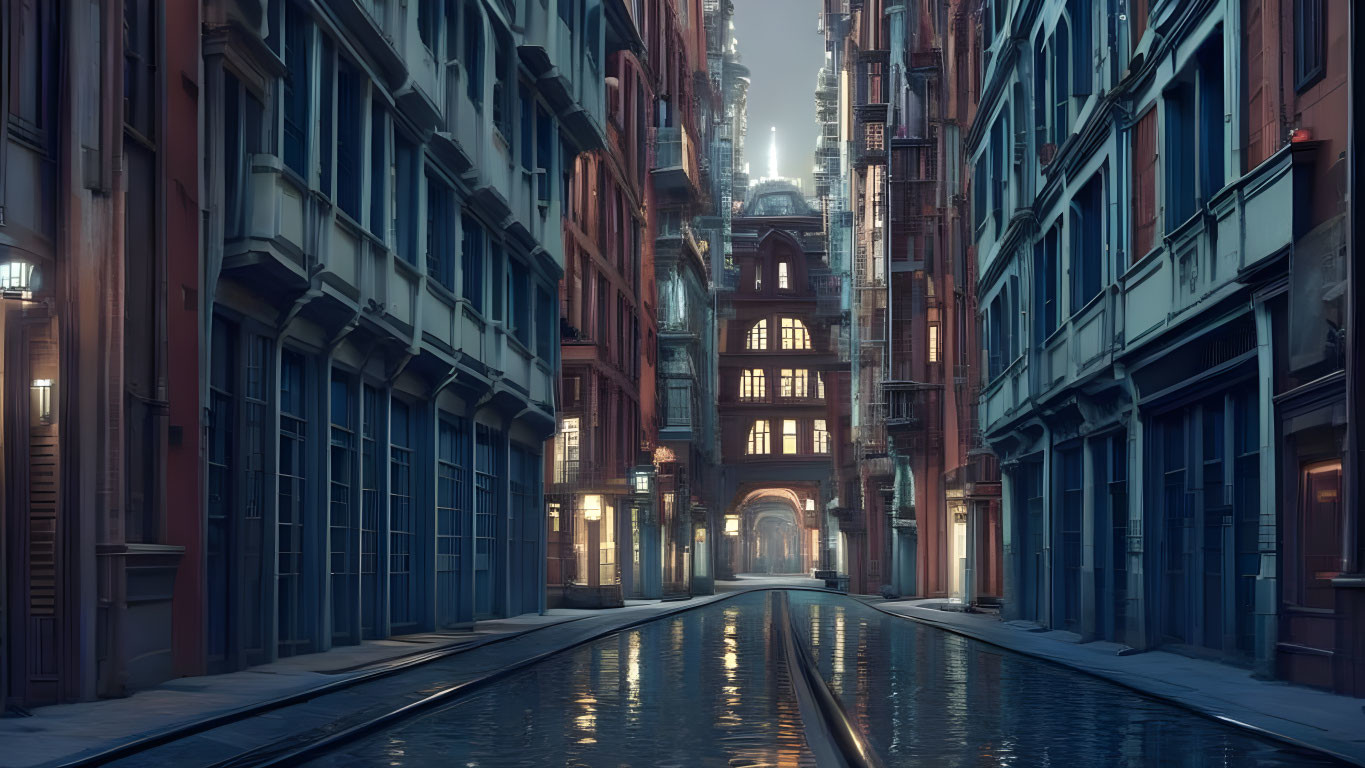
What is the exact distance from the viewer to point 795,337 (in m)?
108

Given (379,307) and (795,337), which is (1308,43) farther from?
(795,337)

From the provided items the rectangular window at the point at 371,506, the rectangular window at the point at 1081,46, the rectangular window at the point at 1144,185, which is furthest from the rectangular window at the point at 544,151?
the rectangular window at the point at 1144,185

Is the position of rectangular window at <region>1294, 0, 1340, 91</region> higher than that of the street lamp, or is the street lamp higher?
rectangular window at <region>1294, 0, 1340, 91</region>

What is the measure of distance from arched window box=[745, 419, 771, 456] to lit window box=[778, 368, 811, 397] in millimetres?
2407

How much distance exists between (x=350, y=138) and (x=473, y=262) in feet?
28.0

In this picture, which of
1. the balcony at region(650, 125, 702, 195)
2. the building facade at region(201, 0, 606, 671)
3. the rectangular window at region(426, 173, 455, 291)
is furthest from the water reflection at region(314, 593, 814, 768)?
the balcony at region(650, 125, 702, 195)

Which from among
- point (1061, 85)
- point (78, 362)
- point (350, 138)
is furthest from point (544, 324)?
point (78, 362)

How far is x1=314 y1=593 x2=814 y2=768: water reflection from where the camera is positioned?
35.5 ft

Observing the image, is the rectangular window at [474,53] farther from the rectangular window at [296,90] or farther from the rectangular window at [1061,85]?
the rectangular window at [1061,85]

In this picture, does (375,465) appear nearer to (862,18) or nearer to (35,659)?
(35,659)

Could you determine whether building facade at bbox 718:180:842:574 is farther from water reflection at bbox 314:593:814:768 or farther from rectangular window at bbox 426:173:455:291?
water reflection at bbox 314:593:814:768

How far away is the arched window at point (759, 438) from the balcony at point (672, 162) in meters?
38.9

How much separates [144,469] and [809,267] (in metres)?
97.1

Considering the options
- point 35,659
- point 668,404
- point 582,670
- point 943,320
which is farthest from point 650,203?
point 35,659
